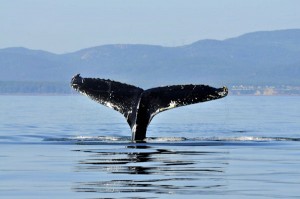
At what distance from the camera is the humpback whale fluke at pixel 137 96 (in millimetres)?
22109

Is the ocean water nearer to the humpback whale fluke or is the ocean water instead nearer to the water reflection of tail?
the water reflection of tail

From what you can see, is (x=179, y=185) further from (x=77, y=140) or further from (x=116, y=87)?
(x=77, y=140)

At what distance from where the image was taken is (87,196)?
14.3 metres

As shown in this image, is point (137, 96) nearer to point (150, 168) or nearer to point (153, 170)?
point (150, 168)

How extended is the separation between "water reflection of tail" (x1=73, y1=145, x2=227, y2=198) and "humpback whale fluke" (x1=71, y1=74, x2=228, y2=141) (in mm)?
668

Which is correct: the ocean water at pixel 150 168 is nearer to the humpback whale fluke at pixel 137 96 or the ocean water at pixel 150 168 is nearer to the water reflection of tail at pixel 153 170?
the water reflection of tail at pixel 153 170

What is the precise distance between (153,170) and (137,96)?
215 inches

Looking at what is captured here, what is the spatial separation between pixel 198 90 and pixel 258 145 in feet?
Answer: 9.58

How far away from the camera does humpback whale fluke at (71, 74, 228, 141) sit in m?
22.1

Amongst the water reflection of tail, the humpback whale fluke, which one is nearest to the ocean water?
the water reflection of tail

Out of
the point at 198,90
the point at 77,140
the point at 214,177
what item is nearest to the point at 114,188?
the point at 214,177

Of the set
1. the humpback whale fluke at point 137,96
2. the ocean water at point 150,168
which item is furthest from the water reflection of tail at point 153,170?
the humpback whale fluke at point 137,96

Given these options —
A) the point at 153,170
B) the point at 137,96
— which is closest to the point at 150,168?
the point at 153,170

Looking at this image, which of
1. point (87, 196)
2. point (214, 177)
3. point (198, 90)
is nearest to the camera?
point (87, 196)
